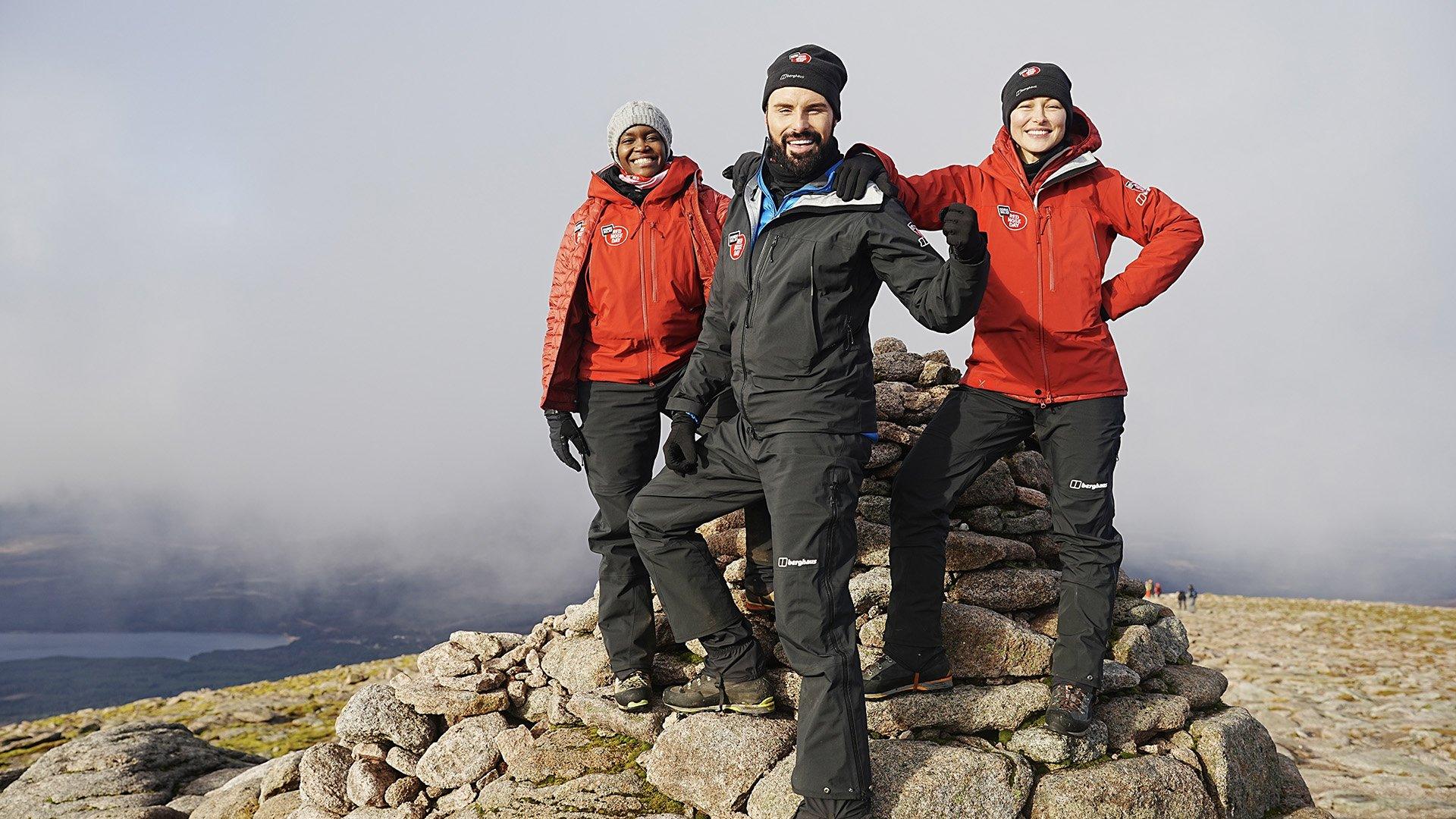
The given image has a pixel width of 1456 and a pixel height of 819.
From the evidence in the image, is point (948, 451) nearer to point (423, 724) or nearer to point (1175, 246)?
point (1175, 246)

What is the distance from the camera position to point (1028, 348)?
7234 millimetres

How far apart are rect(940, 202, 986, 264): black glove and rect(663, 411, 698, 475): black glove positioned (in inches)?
99.5

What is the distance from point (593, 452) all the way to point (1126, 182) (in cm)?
506

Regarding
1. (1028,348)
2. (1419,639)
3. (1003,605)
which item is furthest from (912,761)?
(1419,639)

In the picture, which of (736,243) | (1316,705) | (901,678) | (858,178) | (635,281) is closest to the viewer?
(858,178)

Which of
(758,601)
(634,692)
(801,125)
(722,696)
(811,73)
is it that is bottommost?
(634,692)

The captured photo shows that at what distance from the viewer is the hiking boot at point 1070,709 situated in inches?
286

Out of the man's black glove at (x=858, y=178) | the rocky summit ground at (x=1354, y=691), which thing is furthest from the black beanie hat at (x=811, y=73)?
the rocky summit ground at (x=1354, y=691)

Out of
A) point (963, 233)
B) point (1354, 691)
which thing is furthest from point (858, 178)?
point (1354, 691)

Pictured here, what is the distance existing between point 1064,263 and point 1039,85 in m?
1.42

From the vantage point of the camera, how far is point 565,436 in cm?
831

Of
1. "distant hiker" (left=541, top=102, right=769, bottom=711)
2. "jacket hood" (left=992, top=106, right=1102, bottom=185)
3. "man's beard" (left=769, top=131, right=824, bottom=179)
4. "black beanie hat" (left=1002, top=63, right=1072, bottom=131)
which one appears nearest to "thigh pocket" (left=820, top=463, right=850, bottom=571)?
"man's beard" (left=769, top=131, right=824, bottom=179)

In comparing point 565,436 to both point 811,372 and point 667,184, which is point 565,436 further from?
point 811,372

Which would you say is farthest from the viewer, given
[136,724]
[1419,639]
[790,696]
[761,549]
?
[1419,639]
